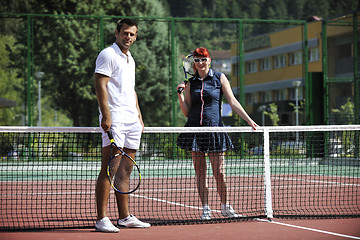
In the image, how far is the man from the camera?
5648 millimetres

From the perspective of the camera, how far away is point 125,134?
583 cm

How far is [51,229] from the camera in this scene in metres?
5.87

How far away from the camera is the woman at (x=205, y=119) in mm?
6645

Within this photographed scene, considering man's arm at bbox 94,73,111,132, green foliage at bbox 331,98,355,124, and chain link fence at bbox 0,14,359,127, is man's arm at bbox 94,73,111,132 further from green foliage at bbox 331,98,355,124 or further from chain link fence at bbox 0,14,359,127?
green foliage at bbox 331,98,355,124

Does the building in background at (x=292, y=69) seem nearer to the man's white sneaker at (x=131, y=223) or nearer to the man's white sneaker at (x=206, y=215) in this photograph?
the man's white sneaker at (x=206, y=215)

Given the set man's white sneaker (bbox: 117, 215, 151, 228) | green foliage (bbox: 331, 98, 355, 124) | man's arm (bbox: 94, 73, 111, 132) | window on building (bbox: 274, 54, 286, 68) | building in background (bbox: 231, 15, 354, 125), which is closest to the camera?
man's arm (bbox: 94, 73, 111, 132)

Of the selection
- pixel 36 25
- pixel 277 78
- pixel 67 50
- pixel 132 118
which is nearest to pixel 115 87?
pixel 132 118

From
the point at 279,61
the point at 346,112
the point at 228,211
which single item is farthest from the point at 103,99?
the point at 279,61

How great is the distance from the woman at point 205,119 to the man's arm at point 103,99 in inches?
46.3

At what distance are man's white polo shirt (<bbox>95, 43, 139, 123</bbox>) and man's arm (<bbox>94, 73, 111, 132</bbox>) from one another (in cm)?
6

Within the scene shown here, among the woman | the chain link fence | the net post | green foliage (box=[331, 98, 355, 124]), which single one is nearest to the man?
the woman

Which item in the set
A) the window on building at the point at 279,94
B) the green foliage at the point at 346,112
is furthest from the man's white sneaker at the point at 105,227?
the window on building at the point at 279,94

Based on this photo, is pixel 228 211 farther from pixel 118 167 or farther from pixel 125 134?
pixel 125 134

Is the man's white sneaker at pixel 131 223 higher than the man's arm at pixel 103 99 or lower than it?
lower
